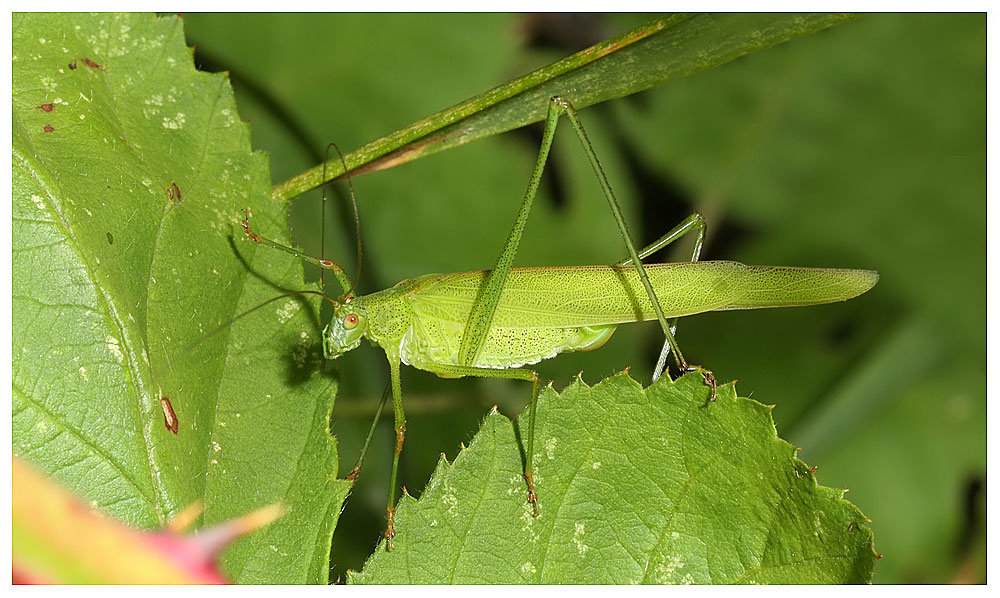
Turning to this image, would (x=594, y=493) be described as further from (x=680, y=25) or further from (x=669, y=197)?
(x=669, y=197)

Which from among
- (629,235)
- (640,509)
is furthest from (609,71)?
(640,509)

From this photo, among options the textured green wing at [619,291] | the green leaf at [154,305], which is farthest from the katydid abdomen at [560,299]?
the green leaf at [154,305]

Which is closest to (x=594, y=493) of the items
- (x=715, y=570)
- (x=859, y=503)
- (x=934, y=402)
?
(x=715, y=570)

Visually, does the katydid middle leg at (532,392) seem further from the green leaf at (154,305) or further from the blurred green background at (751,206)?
the blurred green background at (751,206)

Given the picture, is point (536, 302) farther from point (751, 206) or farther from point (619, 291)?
point (751, 206)
